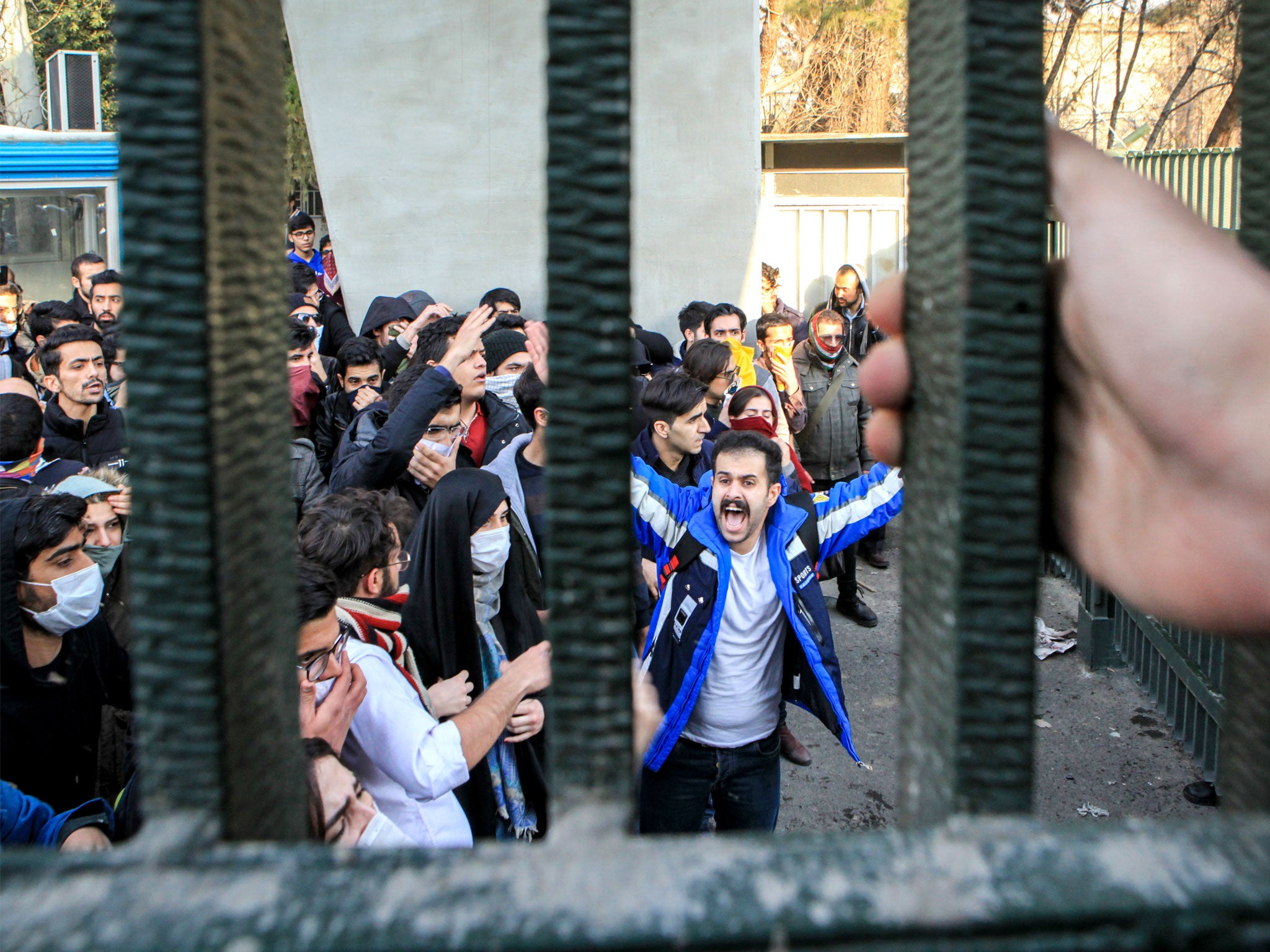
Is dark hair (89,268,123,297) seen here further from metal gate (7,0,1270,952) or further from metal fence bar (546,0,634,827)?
metal fence bar (546,0,634,827)

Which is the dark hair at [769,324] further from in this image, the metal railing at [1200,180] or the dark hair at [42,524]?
the dark hair at [42,524]

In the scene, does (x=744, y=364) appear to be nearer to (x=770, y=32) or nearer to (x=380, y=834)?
(x=380, y=834)

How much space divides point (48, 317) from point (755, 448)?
21.5 feet

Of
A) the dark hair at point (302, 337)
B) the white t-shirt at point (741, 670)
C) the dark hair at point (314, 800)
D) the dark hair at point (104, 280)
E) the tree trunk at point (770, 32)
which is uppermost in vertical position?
the tree trunk at point (770, 32)

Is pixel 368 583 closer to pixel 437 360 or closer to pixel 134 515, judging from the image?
pixel 437 360

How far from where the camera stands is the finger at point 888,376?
3.17 feet

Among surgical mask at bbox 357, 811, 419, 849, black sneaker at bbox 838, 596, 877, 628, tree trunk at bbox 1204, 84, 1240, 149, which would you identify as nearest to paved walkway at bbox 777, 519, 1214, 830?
black sneaker at bbox 838, 596, 877, 628

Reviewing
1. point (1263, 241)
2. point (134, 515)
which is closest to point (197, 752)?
point (134, 515)

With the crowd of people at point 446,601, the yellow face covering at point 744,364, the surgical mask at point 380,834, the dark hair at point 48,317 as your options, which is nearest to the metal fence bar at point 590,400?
the crowd of people at point 446,601

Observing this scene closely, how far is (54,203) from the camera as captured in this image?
12898 mm

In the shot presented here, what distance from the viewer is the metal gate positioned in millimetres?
688

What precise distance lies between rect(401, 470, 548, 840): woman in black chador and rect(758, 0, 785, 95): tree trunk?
64.7ft

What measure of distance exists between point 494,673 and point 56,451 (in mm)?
3029

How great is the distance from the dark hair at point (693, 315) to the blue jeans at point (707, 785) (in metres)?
5.07
